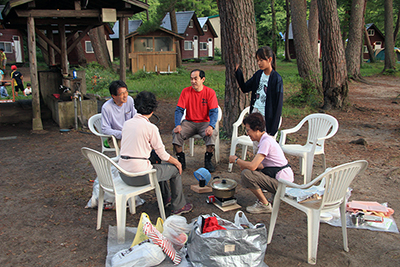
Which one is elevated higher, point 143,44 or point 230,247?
point 143,44

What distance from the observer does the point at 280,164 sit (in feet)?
11.7

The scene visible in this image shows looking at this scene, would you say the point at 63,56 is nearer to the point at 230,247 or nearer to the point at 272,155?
the point at 272,155

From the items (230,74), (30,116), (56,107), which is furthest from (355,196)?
(30,116)

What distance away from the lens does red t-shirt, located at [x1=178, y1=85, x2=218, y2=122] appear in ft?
17.1

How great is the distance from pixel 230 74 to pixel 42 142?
13.8 feet

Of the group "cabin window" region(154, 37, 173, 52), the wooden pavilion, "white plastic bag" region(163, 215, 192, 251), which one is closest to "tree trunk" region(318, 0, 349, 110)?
the wooden pavilion

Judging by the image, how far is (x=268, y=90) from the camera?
14.5 ft

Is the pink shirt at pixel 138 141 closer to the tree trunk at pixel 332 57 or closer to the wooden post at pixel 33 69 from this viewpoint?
the wooden post at pixel 33 69

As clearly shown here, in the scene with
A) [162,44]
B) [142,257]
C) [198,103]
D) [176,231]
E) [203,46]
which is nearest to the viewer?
[142,257]

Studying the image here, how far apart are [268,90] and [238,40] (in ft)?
6.98

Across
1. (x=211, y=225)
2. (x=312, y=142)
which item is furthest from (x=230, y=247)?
(x=312, y=142)

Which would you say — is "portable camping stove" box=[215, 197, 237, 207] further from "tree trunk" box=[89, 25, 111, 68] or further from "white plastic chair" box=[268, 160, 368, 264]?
"tree trunk" box=[89, 25, 111, 68]

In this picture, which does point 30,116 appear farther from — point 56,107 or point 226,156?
point 226,156

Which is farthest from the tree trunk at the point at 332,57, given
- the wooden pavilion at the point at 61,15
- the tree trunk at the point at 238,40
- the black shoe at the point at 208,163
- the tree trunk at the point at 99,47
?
the tree trunk at the point at 99,47
